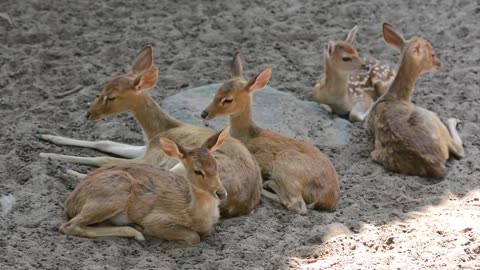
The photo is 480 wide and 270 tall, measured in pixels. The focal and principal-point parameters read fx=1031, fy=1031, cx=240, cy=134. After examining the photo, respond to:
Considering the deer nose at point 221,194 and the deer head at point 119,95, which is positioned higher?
the deer nose at point 221,194

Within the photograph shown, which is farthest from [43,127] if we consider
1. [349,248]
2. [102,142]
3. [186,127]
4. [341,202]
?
[349,248]

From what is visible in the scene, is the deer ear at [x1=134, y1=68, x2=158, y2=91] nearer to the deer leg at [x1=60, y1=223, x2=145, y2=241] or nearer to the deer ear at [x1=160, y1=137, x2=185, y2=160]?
the deer ear at [x1=160, y1=137, x2=185, y2=160]

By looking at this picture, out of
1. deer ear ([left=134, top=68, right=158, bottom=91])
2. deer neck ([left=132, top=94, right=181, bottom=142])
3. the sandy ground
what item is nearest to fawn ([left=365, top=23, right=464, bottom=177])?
the sandy ground

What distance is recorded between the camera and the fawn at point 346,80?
8.50 meters

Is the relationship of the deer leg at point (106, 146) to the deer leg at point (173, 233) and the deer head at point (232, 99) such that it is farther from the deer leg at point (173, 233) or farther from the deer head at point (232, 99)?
the deer leg at point (173, 233)

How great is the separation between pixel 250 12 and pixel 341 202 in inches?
144

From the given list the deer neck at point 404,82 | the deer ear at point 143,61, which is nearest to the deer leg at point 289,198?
the deer ear at point 143,61

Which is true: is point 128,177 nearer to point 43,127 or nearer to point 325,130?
point 43,127

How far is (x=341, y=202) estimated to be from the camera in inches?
267

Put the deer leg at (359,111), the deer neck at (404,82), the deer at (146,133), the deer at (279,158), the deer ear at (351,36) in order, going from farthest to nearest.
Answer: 1. the deer ear at (351,36)
2. the deer leg at (359,111)
3. the deer neck at (404,82)
4. the deer at (279,158)
5. the deer at (146,133)

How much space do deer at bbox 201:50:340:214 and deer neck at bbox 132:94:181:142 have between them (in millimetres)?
273

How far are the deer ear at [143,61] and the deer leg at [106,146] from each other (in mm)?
557

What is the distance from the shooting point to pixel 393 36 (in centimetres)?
840

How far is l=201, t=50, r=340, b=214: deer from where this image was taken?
6680mm
